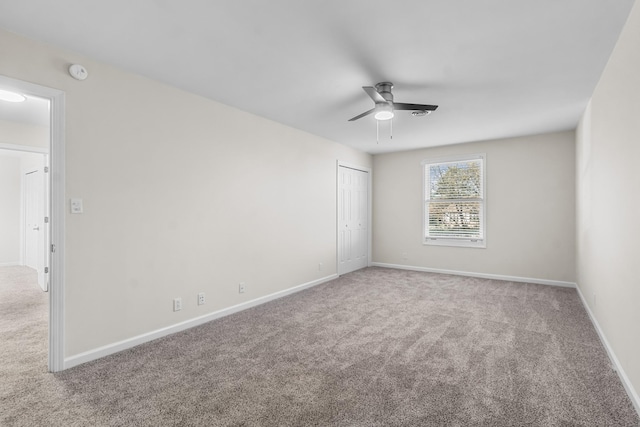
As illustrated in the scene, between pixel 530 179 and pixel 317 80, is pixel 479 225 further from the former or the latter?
pixel 317 80

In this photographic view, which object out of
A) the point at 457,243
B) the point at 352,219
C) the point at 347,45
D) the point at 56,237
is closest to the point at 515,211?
the point at 457,243

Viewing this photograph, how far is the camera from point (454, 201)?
6012 mm

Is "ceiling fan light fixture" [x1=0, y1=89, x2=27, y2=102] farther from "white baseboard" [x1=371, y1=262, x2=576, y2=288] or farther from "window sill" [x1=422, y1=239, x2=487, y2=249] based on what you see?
"window sill" [x1=422, y1=239, x2=487, y2=249]

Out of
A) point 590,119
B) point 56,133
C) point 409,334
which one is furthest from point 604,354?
point 56,133

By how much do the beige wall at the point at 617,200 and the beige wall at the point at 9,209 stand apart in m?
10.1

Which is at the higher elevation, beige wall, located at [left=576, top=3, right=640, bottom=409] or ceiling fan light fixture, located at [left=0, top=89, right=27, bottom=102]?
ceiling fan light fixture, located at [left=0, top=89, right=27, bottom=102]

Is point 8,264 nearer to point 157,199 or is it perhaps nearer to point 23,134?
point 23,134

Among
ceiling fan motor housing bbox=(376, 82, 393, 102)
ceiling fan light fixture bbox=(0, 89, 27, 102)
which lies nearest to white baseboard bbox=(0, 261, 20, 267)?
ceiling fan light fixture bbox=(0, 89, 27, 102)

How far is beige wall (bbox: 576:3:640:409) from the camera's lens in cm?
199

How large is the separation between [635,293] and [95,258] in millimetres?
3938

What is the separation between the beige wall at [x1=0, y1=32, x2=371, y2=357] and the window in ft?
10.0

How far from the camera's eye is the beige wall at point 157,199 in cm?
256

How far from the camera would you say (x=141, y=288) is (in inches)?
117

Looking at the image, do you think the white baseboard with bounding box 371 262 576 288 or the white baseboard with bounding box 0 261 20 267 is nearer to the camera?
the white baseboard with bounding box 371 262 576 288
